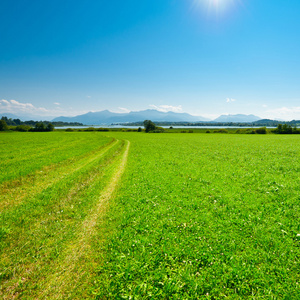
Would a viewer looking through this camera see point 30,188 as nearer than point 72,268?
No

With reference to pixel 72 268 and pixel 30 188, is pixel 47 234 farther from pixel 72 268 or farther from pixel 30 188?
pixel 30 188

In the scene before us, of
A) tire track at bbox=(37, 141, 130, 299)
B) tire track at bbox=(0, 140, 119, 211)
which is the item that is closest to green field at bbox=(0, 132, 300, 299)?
tire track at bbox=(37, 141, 130, 299)

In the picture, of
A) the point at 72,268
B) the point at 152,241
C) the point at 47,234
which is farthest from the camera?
the point at 47,234

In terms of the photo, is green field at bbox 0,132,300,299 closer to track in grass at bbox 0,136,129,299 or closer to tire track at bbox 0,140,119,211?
track in grass at bbox 0,136,129,299

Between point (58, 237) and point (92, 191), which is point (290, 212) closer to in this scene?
point (58, 237)

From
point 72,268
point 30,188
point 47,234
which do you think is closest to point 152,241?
point 72,268

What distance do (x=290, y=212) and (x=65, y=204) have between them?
53.5 ft

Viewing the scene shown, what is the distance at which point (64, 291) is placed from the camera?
5.66 metres

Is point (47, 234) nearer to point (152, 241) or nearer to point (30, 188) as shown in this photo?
point (152, 241)

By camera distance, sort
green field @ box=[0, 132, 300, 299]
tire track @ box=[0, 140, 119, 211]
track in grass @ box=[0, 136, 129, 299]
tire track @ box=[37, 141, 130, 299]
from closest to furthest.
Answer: tire track @ box=[37, 141, 130, 299] → green field @ box=[0, 132, 300, 299] → track in grass @ box=[0, 136, 129, 299] → tire track @ box=[0, 140, 119, 211]

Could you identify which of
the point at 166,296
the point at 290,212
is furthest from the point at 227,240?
the point at 290,212

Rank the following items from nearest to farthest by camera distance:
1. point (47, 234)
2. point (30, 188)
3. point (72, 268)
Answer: point (72, 268)
point (47, 234)
point (30, 188)

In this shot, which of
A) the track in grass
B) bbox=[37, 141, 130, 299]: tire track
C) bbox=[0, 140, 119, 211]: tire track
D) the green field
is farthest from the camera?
bbox=[0, 140, 119, 211]: tire track

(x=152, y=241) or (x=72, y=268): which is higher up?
(x=152, y=241)
